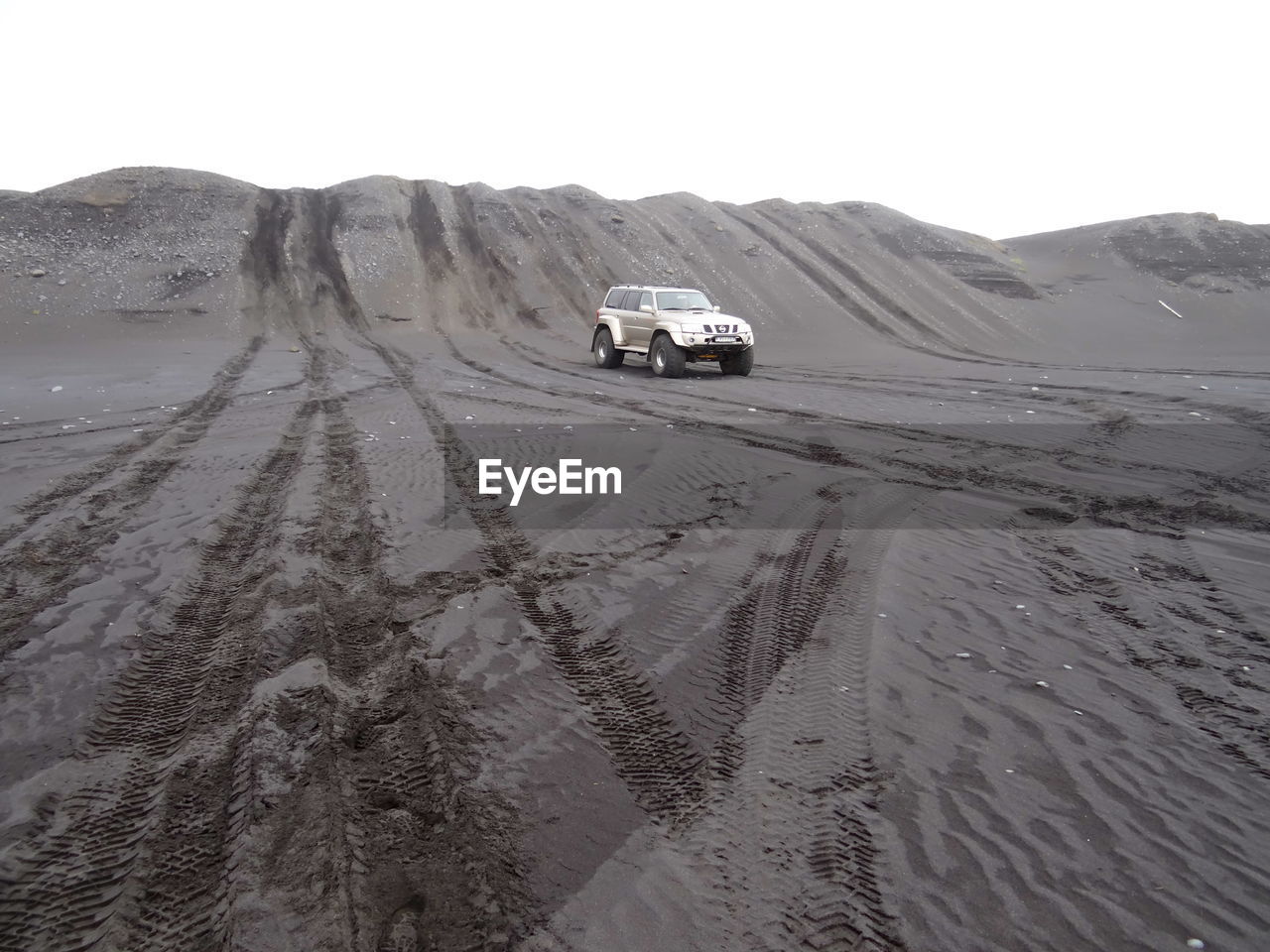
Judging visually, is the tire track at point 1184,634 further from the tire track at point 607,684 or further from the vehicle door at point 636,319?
the vehicle door at point 636,319

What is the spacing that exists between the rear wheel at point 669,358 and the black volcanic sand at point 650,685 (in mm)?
5098

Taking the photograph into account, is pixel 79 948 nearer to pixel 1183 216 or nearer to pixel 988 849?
pixel 988 849

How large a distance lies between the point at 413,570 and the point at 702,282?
1146 inches

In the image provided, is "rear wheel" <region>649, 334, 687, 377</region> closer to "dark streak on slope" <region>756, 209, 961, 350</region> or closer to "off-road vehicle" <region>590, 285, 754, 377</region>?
"off-road vehicle" <region>590, 285, 754, 377</region>

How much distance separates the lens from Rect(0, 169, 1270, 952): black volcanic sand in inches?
103

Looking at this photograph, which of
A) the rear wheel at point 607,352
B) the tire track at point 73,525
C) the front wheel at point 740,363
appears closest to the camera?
the tire track at point 73,525

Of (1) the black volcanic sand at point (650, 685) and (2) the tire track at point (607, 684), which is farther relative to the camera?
(2) the tire track at point (607, 684)

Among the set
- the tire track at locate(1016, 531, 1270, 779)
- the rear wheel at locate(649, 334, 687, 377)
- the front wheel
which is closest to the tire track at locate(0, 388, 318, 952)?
the tire track at locate(1016, 531, 1270, 779)

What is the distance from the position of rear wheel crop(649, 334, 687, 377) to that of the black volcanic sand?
5098 millimetres

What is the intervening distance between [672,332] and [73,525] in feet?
40.7

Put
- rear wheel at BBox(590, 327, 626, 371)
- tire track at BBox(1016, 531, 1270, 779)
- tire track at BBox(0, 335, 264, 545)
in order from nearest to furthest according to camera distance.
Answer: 1. tire track at BBox(1016, 531, 1270, 779)
2. tire track at BBox(0, 335, 264, 545)
3. rear wheel at BBox(590, 327, 626, 371)

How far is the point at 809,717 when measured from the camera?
147 inches

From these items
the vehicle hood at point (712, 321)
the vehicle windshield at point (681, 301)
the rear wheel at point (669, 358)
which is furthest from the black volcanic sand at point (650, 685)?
the vehicle windshield at point (681, 301)

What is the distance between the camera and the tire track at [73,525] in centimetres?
499
